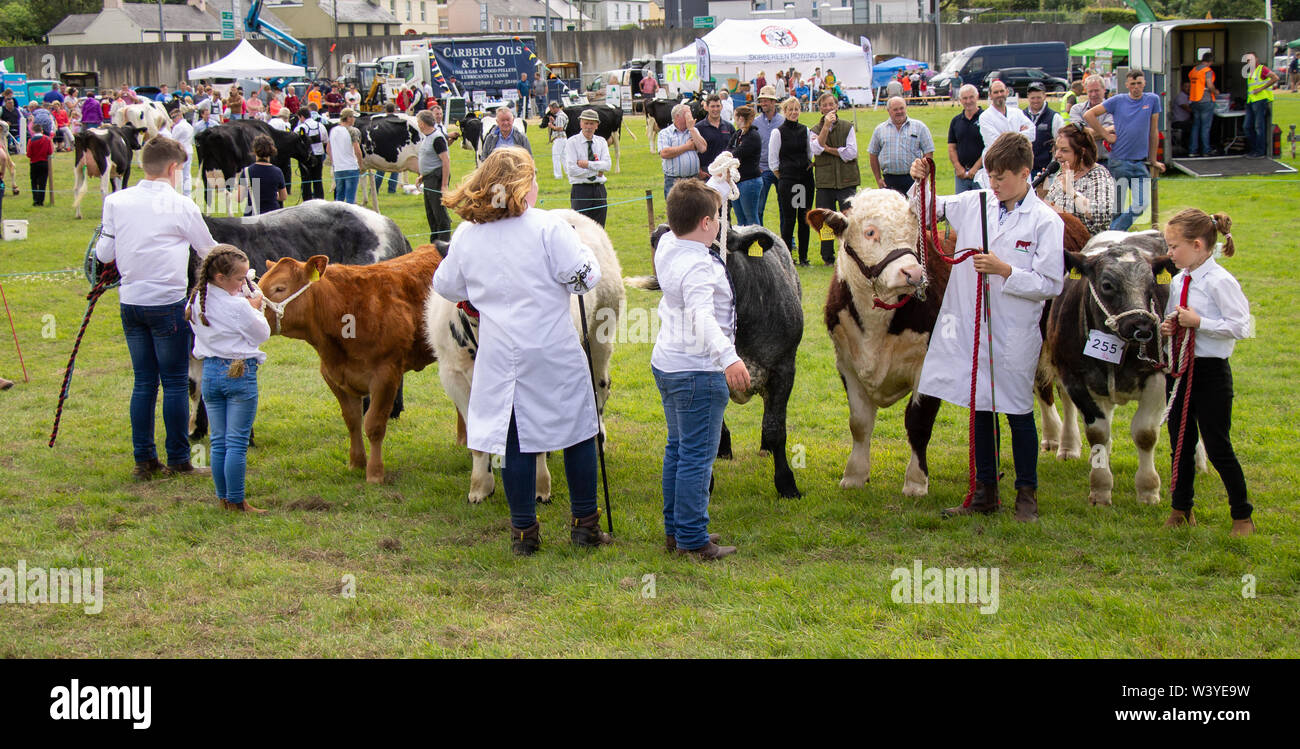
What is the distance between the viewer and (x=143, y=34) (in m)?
84.1

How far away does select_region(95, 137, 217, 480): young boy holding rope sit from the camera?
657 centimetres

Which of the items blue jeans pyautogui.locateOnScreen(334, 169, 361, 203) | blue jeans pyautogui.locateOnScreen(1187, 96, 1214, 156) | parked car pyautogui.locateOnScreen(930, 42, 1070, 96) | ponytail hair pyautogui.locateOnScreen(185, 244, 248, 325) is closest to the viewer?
ponytail hair pyautogui.locateOnScreen(185, 244, 248, 325)

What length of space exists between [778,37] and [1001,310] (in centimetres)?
3614

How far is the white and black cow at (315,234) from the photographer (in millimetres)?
8812

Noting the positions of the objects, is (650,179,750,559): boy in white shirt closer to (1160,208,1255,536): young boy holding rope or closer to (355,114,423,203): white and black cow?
(1160,208,1255,536): young boy holding rope

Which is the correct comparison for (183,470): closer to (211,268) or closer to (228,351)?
(228,351)

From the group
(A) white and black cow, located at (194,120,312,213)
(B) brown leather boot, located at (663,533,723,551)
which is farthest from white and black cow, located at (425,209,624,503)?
(A) white and black cow, located at (194,120,312,213)

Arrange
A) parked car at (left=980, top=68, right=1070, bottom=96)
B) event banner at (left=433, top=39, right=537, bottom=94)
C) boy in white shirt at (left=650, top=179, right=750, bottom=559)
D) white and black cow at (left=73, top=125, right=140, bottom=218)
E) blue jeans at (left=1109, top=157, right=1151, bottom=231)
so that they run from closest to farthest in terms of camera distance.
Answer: boy in white shirt at (left=650, top=179, right=750, bottom=559) < blue jeans at (left=1109, top=157, right=1151, bottom=231) < white and black cow at (left=73, top=125, right=140, bottom=218) < event banner at (left=433, top=39, right=537, bottom=94) < parked car at (left=980, top=68, right=1070, bottom=96)

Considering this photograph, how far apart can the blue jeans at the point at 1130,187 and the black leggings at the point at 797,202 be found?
11.9 feet

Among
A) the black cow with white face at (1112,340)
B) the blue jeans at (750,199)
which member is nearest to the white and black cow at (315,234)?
the black cow with white face at (1112,340)

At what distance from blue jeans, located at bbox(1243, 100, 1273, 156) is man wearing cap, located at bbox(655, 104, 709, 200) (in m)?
12.3

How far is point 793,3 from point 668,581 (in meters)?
74.9
